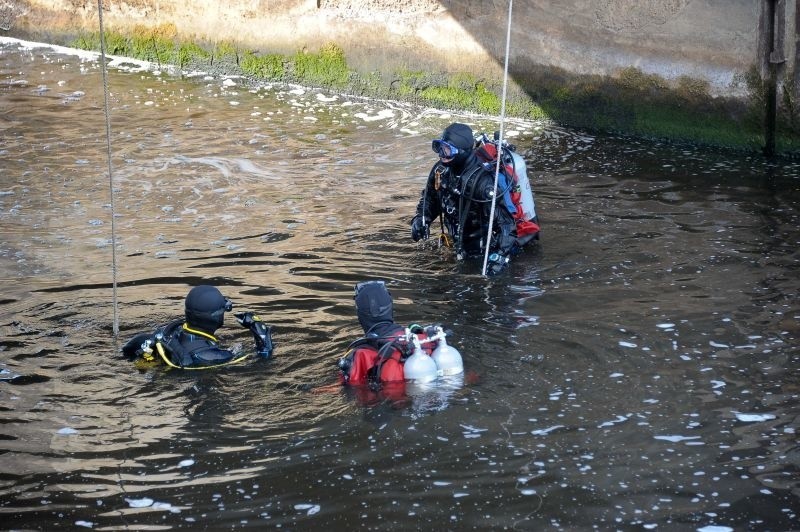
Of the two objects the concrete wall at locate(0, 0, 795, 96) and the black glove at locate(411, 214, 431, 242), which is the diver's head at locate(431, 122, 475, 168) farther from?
the concrete wall at locate(0, 0, 795, 96)

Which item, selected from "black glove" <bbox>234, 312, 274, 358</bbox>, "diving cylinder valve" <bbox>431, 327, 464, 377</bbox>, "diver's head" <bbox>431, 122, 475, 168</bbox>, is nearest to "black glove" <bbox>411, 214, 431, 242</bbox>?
"diver's head" <bbox>431, 122, 475, 168</bbox>

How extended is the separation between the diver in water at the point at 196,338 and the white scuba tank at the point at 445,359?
1.11 meters

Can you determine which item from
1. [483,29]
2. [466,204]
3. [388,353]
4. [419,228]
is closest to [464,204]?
[466,204]

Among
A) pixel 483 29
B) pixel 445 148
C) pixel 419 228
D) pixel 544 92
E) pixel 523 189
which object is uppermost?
pixel 483 29

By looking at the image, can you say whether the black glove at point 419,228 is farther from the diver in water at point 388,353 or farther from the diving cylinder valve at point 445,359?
the diving cylinder valve at point 445,359

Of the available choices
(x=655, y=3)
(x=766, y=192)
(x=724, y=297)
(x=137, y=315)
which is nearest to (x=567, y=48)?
(x=655, y=3)

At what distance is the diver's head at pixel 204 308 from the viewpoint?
18.0 feet

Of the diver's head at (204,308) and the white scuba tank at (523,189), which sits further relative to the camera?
the white scuba tank at (523,189)

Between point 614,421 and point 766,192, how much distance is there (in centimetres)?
490

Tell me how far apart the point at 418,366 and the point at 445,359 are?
207mm

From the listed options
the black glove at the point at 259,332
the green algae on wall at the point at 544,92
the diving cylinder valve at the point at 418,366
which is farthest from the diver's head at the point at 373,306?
the green algae on wall at the point at 544,92

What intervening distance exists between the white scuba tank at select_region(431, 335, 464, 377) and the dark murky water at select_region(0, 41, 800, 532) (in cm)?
10

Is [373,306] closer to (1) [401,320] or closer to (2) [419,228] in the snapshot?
(1) [401,320]

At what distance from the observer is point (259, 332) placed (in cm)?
579
